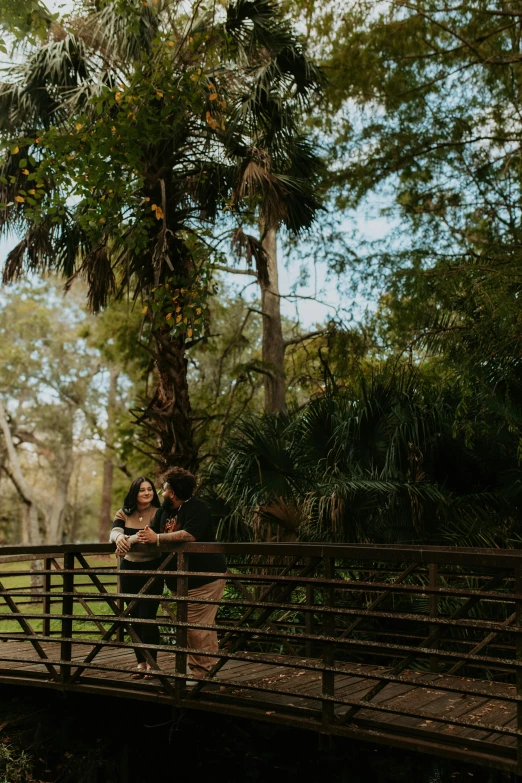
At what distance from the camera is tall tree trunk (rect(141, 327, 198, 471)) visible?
10750 millimetres

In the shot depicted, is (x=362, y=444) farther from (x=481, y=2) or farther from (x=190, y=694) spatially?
(x=481, y=2)

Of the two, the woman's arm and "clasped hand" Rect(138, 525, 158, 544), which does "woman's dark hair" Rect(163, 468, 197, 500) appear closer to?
"clasped hand" Rect(138, 525, 158, 544)

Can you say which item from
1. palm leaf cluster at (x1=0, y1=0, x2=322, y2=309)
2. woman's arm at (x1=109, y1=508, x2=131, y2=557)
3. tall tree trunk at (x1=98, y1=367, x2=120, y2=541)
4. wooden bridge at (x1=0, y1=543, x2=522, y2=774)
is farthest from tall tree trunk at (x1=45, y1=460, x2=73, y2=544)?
woman's arm at (x1=109, y1=508, x2=131, y2=557)

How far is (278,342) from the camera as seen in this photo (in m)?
16.9

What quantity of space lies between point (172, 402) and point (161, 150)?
11.3 ft

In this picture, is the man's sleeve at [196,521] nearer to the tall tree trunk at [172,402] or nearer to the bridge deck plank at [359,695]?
the bridge deck plank at [359,695]

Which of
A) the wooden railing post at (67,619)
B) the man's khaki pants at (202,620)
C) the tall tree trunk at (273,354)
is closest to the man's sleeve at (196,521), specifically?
the man's khaki pants at (202,620)

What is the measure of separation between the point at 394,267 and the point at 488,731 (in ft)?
32.6

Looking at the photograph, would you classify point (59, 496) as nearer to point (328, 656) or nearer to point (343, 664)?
point (343, 664)

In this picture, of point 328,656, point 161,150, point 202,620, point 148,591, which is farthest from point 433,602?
point 161,150

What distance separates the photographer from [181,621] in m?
6.14

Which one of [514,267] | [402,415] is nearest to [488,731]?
[402,415]

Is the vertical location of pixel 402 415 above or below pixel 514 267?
below

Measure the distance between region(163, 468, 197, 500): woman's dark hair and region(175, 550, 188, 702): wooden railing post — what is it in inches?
20.4
